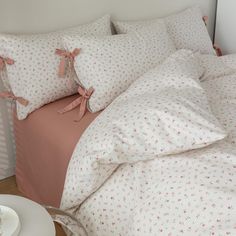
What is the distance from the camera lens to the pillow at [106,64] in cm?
161

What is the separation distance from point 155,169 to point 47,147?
566 millimetres

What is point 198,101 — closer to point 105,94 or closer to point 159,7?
point 105,94

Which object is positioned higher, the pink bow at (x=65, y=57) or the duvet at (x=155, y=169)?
the pink bow at (x=65, y=57)

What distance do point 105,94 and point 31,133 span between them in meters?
0.36

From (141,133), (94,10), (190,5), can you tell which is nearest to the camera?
(141,133)

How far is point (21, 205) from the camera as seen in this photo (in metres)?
1.05

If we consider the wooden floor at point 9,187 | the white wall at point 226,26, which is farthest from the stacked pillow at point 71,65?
the white wall at point 226,26

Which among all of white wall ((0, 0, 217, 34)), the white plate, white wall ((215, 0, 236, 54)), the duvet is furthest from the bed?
white wall ((215, 0, 236, 54))

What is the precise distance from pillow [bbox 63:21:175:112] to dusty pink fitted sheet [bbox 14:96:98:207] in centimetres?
11

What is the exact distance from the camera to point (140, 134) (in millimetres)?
1156

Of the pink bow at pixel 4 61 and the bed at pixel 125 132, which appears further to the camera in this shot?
the pink bow at pixel 4 61

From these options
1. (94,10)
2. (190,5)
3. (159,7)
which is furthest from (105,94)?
(190,5)

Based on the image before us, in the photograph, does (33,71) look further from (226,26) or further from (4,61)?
(226,26)

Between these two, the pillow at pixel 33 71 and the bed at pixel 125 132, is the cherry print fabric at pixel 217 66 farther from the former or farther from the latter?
the pillow at pixel 33 71
